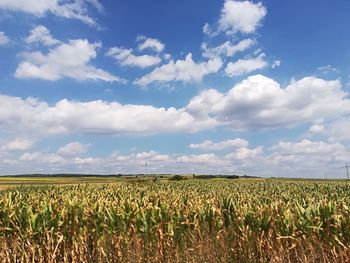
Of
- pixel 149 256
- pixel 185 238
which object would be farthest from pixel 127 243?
pixel 185 238

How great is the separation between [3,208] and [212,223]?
7030 mm

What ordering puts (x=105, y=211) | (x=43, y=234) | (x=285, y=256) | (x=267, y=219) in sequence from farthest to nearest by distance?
1. (x=105, y=211)
2. (x=43, y=234)
3. (x=267, y=219)
4. (x=285, y=256)

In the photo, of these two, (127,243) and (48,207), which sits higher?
(48,207)

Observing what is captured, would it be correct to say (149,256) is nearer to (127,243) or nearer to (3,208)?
(127,243)

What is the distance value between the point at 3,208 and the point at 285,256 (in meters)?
9.19

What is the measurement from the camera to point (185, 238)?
11.2 metres

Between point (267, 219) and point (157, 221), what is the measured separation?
320 centimetres

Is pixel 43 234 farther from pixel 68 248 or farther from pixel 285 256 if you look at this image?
pixel 285 256

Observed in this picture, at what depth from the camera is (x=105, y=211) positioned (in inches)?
490

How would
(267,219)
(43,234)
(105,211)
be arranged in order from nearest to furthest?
(267,219)
(43,234)
(105,211)

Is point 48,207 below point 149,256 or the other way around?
the other way around

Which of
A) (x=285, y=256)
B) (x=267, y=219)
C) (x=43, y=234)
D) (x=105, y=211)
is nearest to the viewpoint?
(x=285, y=256)

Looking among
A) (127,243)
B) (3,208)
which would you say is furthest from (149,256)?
(3,208)

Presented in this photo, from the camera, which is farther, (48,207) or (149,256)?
→ (48,207)
